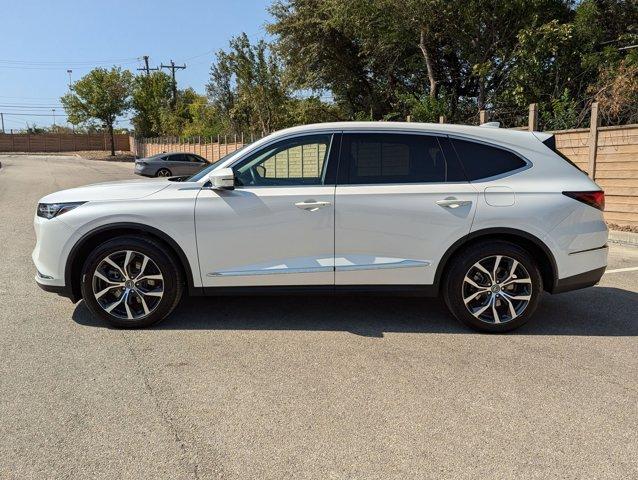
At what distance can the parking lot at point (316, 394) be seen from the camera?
2.66 m

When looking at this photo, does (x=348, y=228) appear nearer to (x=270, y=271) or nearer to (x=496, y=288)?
(x=270, y=271)

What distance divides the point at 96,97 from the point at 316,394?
5404 centimetres

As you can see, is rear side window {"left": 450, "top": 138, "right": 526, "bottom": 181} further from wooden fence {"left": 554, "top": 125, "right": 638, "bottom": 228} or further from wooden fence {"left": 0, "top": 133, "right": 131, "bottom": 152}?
wooden fence {"left": 0, "top": 133, "right": 131, "bottom": 152}

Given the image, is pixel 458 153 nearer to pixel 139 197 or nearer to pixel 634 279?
pixel 139 197

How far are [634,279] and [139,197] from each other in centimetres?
580

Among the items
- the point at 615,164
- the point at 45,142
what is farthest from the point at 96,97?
the point at 615,164

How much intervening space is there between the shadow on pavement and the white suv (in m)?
0.34

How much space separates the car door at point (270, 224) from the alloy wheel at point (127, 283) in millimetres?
444

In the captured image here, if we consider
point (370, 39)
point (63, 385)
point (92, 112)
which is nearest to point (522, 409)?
point (63, 385)

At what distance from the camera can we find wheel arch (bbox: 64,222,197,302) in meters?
4.36

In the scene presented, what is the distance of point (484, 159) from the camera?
4504mm

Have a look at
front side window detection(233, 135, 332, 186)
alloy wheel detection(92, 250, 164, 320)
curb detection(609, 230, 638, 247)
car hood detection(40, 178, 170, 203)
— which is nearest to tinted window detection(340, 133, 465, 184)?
front side window detection(233, 135, 332, 186)

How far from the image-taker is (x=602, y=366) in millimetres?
3826

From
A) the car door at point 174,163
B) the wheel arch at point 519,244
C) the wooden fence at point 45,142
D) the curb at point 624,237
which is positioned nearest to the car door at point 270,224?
the wheel arch at point 519,244
